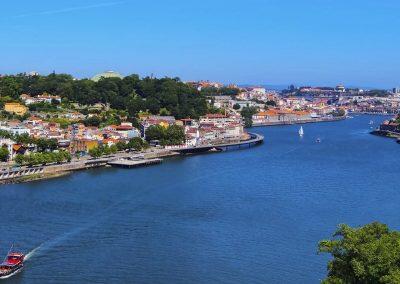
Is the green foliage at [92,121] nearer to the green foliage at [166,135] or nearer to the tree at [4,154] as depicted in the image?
the green foliage at [166,135]

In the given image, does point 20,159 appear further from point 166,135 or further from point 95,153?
point 166,135

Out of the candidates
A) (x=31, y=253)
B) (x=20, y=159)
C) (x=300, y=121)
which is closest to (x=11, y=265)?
(x=31, y=253)

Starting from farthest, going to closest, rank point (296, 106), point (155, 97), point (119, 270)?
point (296, 106) → point (155, 97) → point (119, 270)

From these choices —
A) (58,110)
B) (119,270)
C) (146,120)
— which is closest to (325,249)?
(119,270)

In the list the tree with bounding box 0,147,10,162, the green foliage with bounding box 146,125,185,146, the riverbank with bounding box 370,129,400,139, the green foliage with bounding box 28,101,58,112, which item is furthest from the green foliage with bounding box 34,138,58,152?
the riverbank with bounding box 370,129,400,139

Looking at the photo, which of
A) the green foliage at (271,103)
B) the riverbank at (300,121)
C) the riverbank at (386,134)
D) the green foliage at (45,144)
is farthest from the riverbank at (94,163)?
the green foliage at (271,103)

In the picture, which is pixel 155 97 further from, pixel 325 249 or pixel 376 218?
pixel 325 249

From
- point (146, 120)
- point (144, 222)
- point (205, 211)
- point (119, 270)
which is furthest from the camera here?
point (146, 120)
